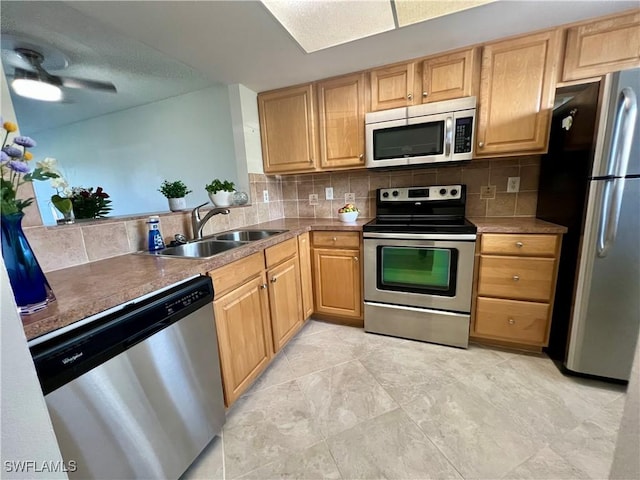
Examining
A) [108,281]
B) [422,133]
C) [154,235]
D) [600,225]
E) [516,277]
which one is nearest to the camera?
[108,281]

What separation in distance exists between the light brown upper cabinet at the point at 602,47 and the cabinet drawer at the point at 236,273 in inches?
88.1

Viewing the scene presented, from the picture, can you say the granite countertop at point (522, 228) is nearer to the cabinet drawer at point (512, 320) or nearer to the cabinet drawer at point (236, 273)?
the cabinet drawer at point (512, 320)

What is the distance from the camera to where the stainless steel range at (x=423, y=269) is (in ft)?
5.92

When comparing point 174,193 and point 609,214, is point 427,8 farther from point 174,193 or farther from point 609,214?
point 174,193

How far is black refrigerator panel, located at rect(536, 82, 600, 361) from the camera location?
1.44 meters

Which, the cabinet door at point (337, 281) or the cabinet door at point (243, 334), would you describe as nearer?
the cabinet door at point (243, 334)

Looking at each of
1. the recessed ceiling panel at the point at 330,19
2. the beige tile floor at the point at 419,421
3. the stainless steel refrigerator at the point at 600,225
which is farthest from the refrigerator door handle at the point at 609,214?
the recessed ceiling panel at the point at 330,19

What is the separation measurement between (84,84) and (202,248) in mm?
2195

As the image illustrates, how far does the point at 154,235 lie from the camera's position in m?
1.50

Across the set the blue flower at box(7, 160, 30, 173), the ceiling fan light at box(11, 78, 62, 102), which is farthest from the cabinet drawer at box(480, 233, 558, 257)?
the ceiling fan light at box(11, 78, 62, 102)

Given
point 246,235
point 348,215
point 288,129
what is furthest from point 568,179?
point 246,235

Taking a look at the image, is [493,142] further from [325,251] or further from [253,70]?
[253,70]

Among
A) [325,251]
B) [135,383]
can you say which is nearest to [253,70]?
[325,251]

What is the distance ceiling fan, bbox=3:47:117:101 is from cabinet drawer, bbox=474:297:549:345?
12.4ft
